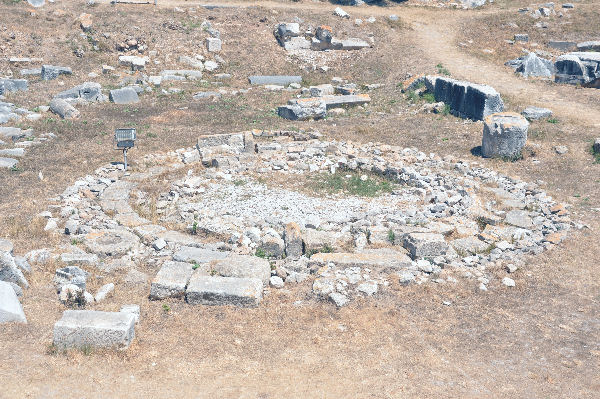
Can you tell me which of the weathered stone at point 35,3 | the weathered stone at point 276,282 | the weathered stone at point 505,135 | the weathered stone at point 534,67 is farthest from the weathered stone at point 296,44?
the weathered stone at point 276,282

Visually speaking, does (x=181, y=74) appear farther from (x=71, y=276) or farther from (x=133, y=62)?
(x=71, y=276)

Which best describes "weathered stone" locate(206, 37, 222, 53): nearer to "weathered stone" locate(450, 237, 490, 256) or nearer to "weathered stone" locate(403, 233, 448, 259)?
"weathered stone" locate(450, 237, 490, 256)

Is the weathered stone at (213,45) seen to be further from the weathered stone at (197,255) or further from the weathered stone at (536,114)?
the weathered stone at (197,255)

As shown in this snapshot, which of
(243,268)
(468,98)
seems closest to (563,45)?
(468,98)

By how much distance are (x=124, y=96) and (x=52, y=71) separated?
11.3 ft

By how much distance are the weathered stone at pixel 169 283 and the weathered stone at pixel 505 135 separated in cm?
894

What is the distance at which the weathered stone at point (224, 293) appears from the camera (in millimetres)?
8617

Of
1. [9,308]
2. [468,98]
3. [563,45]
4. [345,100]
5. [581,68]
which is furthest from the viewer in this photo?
[563,45]

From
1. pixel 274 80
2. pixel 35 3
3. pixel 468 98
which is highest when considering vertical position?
pixel 35 3

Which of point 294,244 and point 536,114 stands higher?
point 536,114

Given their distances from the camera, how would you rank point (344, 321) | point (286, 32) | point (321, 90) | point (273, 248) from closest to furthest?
point (344, 321), point (273, 248), point (321, 90), point (286, 32)

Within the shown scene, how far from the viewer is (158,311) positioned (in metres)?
8.52

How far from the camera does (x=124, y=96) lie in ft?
65.0

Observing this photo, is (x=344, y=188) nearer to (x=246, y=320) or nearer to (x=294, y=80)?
(x=246, y=320)
